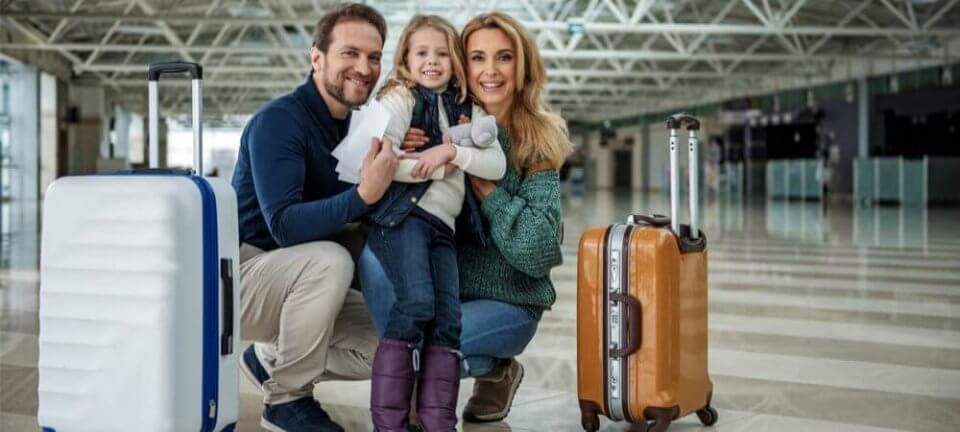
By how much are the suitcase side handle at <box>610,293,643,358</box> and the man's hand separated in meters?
0.85

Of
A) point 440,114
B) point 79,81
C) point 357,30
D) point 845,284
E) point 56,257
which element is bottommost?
point 845,284

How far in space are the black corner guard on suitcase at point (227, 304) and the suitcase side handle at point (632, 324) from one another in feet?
4.02

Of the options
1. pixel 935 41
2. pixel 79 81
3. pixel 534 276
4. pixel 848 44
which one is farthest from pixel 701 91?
pixel 534 276

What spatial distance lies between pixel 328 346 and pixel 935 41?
29.8 meters

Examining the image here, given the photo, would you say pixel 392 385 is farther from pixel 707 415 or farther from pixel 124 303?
pixel 707 415

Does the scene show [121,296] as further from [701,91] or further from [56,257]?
[701,91]

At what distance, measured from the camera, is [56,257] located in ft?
7.86

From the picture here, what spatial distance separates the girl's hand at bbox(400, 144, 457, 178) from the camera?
2768 mm

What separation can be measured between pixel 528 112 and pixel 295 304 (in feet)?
3.40

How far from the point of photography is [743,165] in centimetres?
4012

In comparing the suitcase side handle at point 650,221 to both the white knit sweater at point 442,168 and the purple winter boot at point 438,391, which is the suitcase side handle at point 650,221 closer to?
the white knit sweater at point 442,168

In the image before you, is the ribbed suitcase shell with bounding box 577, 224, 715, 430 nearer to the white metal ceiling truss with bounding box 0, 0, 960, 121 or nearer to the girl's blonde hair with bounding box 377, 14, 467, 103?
the girl's blonde hair with bounding box 377, 14, 467, 103

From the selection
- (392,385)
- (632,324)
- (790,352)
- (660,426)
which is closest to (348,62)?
(392,385)

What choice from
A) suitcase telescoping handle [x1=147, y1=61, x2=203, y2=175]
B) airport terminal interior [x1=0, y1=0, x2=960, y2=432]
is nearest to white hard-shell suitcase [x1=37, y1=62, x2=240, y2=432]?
suitcase telescoping handle [x1=147, y1=61, x2=203, y2=175]
